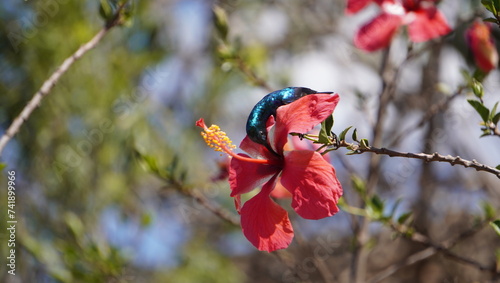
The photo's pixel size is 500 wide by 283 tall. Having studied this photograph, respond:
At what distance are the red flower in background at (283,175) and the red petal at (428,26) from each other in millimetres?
608

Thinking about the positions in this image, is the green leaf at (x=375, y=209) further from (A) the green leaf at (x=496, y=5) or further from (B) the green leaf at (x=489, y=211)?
(A) the green leaf at (x=496, y=5)

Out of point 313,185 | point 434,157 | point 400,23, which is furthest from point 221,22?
point 434,157

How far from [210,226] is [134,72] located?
1.20 meters

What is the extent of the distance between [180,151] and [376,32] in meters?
1.49

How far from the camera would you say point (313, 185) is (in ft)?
2.94

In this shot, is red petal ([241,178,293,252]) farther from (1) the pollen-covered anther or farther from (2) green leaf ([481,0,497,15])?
(2) green leaf ([481,0,497,15])

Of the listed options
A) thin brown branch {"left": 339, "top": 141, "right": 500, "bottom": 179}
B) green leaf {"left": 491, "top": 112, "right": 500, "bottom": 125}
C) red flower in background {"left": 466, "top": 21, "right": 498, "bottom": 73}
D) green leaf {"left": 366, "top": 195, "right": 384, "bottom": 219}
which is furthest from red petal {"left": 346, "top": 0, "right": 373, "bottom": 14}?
thin brown branch {"left": 339, "top": 141, "right": 500, "bottom": 179}

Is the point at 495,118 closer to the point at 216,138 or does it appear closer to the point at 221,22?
the point at 216,138

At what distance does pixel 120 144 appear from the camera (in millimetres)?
2299

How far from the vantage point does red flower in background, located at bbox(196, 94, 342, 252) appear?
2.86 ft

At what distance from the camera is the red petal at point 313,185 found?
879 mm

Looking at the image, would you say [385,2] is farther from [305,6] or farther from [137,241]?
[305,6]

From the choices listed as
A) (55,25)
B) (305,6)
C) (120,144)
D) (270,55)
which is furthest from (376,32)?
(270,55)

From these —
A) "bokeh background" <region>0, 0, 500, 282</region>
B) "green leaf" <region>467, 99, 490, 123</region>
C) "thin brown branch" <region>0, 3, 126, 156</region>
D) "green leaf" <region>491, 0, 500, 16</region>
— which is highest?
"thin brown branch" <region>0, 3, 126, 156</region>
